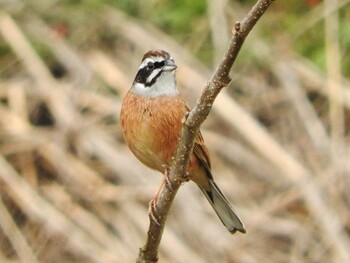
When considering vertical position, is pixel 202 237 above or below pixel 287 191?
below

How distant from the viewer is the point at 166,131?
3832 mm

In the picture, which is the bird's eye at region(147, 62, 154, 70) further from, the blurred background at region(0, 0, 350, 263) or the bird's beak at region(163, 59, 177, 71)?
the blurred background at region(0, 0, 350, 263)

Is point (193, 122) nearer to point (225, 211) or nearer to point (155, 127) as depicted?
point (155, 127)

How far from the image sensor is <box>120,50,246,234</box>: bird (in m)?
3.83

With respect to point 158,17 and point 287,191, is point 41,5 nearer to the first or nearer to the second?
point 158,17

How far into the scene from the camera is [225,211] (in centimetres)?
406

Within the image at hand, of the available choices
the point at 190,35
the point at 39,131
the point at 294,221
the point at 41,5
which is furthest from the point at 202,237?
the point at 41,5

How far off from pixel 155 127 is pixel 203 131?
3919mm

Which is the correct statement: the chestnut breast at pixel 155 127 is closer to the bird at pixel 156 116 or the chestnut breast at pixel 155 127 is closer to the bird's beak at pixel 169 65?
the bird at pixel 156 116

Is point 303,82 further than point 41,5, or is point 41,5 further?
point 41,5

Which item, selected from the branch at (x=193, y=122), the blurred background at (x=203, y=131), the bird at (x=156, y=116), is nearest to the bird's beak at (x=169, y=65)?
the bird at (x=156, y=116)

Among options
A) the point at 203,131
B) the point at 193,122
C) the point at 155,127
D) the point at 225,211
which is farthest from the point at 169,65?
the point at 203,131

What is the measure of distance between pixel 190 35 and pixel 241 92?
70 cm

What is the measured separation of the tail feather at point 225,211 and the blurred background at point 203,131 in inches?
109
